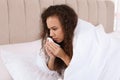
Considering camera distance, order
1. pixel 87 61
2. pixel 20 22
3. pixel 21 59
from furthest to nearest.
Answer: pixel 20 22
pixel 21 59
pixel 87 61

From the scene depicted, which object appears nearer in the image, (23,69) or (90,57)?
(90,57)

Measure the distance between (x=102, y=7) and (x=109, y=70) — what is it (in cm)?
84

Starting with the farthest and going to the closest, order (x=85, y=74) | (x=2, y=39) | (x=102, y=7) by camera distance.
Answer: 1. (x=102, y=7)
2. (x=2, y=39)
3. (x=85, y=74)

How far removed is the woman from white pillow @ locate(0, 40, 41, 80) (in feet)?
0.49

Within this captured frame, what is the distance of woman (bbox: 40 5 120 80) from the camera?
1424 mm

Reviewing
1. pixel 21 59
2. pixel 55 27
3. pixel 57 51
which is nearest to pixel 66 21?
pixel 55 27

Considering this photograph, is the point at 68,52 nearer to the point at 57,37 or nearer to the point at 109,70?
the point at 57,37

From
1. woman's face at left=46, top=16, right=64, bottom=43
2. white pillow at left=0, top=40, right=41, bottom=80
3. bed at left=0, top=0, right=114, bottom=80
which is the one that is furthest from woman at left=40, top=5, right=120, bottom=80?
bed at left=0, top=0, right=114, bottom=80

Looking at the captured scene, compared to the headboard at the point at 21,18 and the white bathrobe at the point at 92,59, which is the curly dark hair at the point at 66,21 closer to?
the white bathrobe at the point at 92,59

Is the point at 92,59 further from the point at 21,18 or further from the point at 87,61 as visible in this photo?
the point at 21,18

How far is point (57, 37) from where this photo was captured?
146cm

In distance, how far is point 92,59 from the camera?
1436 millimetres

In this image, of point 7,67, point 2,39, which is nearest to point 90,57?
point 7,67

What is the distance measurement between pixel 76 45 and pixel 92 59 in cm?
13
